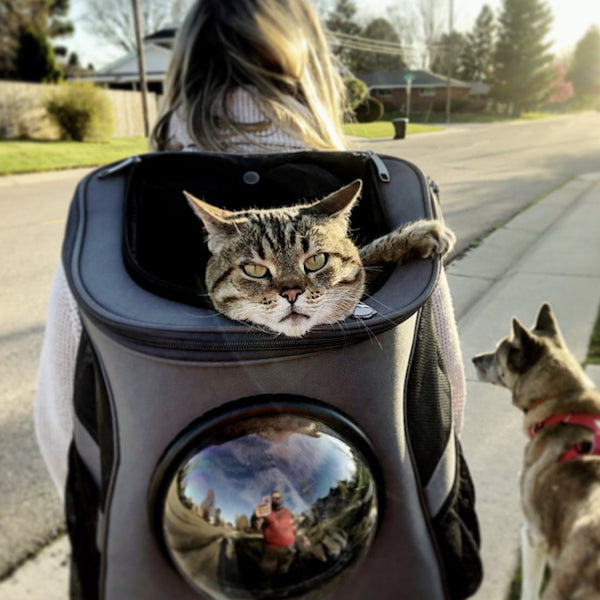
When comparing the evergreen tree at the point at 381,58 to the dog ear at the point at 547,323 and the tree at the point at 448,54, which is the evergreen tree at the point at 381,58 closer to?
the tree at the point at 448,54

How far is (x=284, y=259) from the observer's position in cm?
147

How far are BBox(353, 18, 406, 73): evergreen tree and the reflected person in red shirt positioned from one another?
142 feet

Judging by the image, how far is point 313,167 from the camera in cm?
165

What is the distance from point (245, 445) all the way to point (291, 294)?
429mm

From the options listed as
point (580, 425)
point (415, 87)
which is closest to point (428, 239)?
point (580, 425)

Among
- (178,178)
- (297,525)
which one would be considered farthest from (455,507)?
(178,178)

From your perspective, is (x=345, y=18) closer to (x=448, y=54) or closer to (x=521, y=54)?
(x=448, y=54)

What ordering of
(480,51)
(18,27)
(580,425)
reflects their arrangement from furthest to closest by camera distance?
(480,51)
(18,27)
(580,425)

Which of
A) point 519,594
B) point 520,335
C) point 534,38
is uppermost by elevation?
point 534,38

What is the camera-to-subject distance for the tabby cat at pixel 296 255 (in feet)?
4.53

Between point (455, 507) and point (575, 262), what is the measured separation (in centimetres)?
560

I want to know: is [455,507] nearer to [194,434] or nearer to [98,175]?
[194,434]

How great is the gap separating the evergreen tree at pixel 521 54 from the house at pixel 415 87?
721 cm

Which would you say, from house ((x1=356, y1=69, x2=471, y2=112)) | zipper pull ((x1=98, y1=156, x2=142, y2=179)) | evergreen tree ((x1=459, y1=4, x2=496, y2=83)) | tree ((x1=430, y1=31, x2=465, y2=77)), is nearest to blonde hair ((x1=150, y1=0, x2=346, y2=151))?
zipper pull ((x1=98, y1=156, x2=142, y2=179))
